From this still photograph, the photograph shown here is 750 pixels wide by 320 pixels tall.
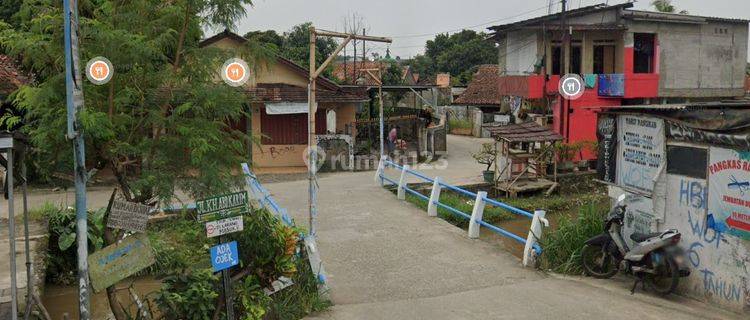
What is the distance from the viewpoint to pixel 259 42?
265 inches

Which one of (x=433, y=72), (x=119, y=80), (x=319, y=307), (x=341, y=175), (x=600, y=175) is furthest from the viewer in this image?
A: (x=433, y=72)

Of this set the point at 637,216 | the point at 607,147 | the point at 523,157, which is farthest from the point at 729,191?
the point at 523,157

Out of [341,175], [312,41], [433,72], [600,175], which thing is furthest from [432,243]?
[433,72]

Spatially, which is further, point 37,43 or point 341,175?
point 341,175

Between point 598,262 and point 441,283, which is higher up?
point 598,262

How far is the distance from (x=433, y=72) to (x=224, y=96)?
6348cm

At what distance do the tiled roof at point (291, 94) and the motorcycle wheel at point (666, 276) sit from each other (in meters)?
16.0

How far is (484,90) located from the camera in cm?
4128

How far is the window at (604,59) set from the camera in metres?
27.3

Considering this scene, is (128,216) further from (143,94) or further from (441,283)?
(441,283)

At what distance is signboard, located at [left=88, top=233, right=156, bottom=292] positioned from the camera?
6.04 meters

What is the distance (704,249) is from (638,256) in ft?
2.83

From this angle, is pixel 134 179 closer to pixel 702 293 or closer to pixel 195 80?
pixel 195 80

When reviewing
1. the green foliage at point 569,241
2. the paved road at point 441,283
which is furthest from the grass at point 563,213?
the paved road at point 441,283
